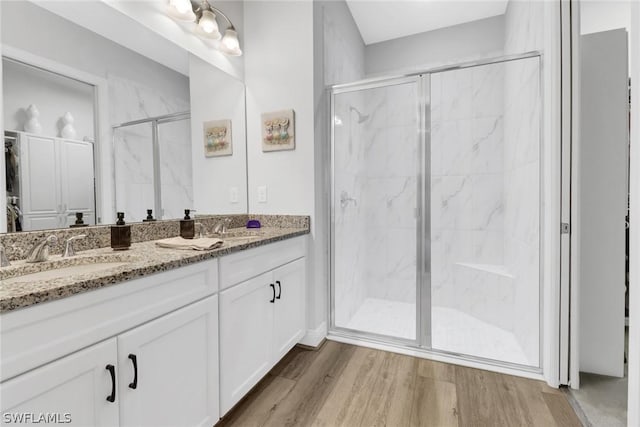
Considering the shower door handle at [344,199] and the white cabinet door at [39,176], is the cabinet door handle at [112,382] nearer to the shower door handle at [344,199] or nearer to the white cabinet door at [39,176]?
the white cabinet door at [39,176]

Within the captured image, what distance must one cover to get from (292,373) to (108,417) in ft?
3.68

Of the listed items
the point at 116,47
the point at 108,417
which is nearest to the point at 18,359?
the point at 108,417

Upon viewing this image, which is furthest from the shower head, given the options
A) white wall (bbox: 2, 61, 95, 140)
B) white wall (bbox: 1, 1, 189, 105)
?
white wall (bbox: 2, 61, 95, 140)

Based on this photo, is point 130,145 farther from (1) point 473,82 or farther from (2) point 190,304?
(1) point 473,82

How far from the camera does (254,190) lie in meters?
2.32

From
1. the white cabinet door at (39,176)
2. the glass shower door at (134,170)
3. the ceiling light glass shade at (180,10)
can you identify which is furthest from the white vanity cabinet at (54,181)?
the ceiling light glass shade at (180,10)

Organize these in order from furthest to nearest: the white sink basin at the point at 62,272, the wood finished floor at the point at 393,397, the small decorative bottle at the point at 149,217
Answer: the small decorative bottle at the point at 149,217
the wood finished floor at the point at 393,397
the white sink basin at the point at 62,272

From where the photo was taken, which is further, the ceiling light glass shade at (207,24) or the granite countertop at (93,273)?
the ceiling light glass shade at (207,24)

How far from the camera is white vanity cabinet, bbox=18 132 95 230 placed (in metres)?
1.18

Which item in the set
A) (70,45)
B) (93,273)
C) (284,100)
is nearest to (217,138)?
(284,100)

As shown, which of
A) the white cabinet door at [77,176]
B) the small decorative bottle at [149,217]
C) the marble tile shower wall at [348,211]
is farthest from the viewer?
the marble tile shower wall at [348,211]

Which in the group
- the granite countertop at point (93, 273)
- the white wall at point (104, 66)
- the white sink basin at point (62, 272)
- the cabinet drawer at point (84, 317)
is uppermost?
the white wall at point (104, 66)

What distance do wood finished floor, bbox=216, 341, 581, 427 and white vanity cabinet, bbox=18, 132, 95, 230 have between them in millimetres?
1176

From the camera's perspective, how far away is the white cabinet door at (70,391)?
0.70 metres
